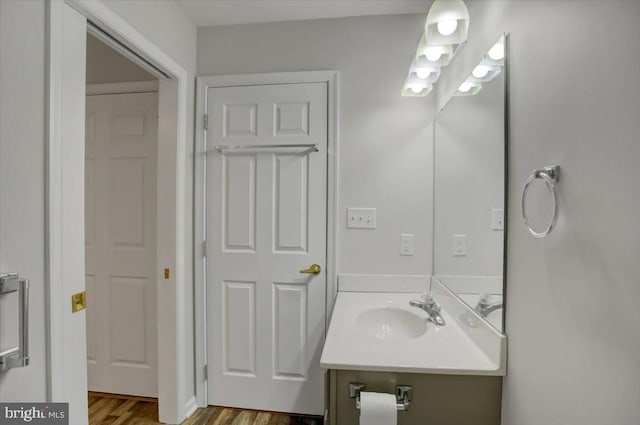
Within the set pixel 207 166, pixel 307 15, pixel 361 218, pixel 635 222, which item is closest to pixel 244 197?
pixel 207 166

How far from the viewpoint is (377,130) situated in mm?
1764

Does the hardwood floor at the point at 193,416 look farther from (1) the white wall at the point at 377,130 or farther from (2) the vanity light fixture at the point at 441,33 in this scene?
(2) the vanity light fixture at the point at 441,33

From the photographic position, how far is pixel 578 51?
67 centimetres

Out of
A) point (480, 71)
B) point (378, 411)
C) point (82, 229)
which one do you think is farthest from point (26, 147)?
point (480, 71)

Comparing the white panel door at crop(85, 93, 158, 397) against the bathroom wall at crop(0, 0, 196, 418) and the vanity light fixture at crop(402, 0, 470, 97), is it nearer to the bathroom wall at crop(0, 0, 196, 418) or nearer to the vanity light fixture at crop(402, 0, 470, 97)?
the bathroom wall at crop(0, 0, 196, 418)

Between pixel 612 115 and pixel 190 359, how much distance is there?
2163 mm

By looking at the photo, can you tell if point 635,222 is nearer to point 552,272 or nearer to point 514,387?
point 552,272

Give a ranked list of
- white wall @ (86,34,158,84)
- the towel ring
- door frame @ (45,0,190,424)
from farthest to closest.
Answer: white wall @ (86,34,158,84)
door frame @ (45,0,190,424)
the towel ring

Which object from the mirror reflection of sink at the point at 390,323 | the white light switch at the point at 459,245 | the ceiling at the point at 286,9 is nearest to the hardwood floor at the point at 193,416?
the mirror reflection of sink at the point at 390,323

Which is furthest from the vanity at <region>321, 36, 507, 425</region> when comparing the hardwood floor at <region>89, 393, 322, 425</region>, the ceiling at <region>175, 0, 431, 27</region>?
the hardwood floor at <region>89, 393, 322, 425</region>

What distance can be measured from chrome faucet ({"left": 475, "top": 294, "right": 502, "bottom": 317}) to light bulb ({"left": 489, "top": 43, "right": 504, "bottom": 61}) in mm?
862

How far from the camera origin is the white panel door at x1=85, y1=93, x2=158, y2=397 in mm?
1942

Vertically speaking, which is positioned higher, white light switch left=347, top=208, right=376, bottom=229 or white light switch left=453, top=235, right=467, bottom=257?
→ white light switch left=347, top=208, right=376, bottom=229

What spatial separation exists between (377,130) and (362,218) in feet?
1.80
